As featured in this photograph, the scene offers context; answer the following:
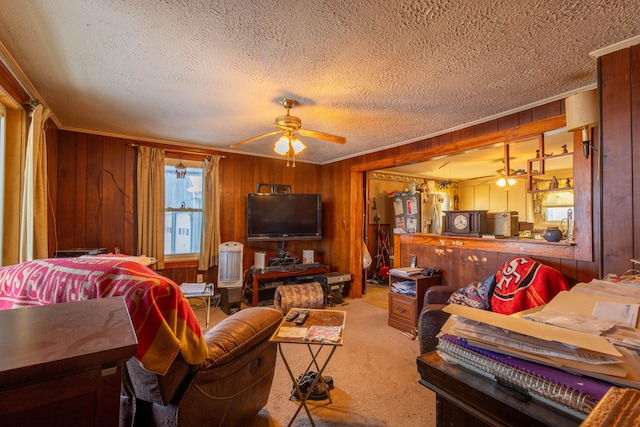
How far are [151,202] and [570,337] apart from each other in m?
4.27

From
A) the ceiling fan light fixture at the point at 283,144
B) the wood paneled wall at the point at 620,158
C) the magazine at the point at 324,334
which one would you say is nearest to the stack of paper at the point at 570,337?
the magazine at the point at 324,334

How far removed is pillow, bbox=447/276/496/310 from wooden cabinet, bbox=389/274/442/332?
0.51m

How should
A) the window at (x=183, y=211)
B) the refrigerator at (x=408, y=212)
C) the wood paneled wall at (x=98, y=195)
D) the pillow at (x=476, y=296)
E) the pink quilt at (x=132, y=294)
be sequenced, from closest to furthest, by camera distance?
1. the pink quilt at (x=132, y=294)
2. the pillow at (x=476, y=296)
3. the wood paneled wall at (x=98, y=195)
4. the window at (x=183, y=211)
5. the refrigerator at (x=408, y=212)

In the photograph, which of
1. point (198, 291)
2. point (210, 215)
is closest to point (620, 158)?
point (198, 291)

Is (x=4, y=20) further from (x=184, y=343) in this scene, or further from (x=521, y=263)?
(x=521, y=263)

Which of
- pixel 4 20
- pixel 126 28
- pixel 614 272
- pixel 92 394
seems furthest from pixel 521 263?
pixel 4 20

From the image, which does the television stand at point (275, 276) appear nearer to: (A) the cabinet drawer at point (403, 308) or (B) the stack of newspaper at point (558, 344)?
(A) the cabinet drawer at point (403, 308)

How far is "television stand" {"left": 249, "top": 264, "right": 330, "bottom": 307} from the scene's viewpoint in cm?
397

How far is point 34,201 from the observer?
2285 mm

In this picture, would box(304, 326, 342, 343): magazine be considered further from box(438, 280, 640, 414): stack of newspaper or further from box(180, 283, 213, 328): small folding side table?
box(180, 283, 213, 328): small folding side table

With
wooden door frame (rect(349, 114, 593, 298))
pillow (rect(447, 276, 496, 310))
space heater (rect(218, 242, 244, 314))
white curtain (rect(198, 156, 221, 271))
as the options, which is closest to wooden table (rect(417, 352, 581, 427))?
pillow (rect(447, 276, 496, 310))

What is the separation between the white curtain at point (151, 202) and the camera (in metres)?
3.77

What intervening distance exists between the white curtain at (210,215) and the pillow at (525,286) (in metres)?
3.49

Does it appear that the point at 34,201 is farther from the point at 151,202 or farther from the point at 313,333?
the point at 313,333
